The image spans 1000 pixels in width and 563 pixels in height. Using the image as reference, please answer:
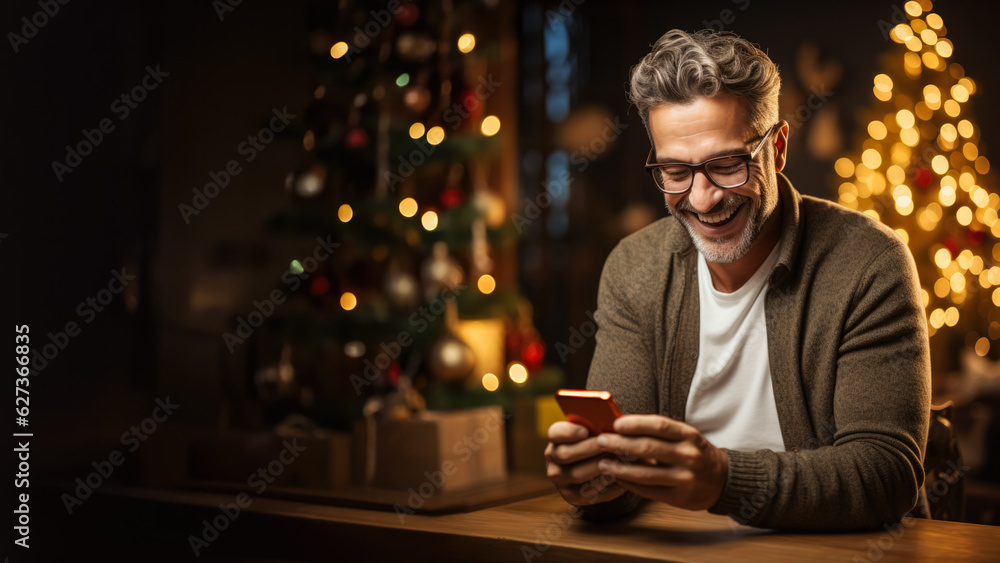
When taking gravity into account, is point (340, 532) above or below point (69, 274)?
below

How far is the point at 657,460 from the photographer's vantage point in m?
1.17

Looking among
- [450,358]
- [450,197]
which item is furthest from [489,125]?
[450,358]

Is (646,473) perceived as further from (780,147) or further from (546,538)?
(780,147)

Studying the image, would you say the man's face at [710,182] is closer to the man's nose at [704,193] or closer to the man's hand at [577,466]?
the man's nose at [704,193]

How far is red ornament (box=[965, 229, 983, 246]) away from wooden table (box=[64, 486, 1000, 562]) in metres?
1.88

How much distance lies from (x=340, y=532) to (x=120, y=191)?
38.5 inches

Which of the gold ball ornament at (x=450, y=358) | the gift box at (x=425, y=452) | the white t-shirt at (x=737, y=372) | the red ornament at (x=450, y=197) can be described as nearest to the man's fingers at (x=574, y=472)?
the white t-shirt at (x=737, y=372)

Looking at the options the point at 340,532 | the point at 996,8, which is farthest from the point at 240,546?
the point at 996,8

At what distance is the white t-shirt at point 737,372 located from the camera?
4.98ft

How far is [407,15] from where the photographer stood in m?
2.47

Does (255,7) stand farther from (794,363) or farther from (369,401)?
(794,363)

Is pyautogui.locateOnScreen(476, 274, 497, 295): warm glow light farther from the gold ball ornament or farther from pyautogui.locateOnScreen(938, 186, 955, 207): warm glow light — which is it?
pyautogui.locateOnScreen(938, 186, 955, 207): warm glow light

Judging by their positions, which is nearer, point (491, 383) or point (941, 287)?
point (491, 383)

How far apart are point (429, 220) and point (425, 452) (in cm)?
72
